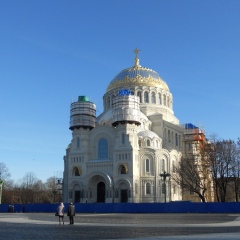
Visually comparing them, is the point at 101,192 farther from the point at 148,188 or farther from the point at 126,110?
the point at 126,110

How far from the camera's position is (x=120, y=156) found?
65.8 m

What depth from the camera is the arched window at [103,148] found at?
229 ft

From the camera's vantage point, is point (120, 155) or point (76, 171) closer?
point (120, 155)

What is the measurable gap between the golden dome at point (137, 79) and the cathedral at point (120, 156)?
8237 millimetres

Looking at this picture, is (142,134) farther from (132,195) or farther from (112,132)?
(132,195)

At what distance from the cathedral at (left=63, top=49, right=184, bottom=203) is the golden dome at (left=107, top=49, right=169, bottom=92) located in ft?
27.0

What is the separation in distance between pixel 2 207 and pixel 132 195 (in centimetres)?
2072

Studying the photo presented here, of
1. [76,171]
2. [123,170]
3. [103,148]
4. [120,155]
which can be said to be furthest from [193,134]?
[76,171]

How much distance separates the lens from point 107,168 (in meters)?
66.8

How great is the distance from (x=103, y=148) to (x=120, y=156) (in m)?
5.37

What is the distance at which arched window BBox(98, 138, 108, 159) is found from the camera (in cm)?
6977

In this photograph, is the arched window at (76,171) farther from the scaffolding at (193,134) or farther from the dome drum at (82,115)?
the scaffolding at (193,134)

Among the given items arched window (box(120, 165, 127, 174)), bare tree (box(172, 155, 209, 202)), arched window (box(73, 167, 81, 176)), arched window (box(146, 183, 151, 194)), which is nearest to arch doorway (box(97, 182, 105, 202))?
arched window (box(73, 167, 81, 176))

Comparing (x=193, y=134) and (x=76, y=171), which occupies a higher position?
(x=193, y=134)
